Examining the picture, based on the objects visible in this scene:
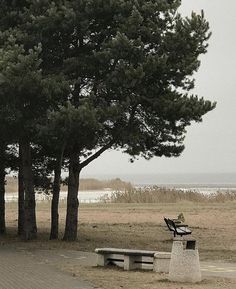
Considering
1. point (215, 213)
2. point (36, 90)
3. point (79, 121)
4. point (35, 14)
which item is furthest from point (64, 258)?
point (215, 213)

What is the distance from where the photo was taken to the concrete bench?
13.7m

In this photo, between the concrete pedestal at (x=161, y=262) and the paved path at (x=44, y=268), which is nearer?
the paved path at (x=44, y=268)

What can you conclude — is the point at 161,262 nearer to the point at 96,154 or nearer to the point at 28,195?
the point at 96,154

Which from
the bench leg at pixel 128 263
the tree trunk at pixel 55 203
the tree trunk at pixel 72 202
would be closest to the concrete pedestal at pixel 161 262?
the bench leg at pixel 128 263

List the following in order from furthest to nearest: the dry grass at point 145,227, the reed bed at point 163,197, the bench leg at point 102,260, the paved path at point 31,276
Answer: the reed bed at point 163,197
the dry grass at point 145,227
the bench leg at point 102,260
the paved path at point 31,276

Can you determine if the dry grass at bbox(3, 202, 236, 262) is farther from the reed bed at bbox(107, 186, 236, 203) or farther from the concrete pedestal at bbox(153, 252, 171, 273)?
the concrete pedestal at bbox(153, 252, 171, 273)

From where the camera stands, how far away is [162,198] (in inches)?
1773

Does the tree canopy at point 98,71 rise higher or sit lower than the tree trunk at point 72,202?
higher

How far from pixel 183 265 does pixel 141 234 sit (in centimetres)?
1244

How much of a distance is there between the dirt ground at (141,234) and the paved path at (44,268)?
48cm

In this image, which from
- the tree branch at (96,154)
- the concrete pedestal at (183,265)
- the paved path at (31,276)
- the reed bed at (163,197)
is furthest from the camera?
the reed bed at (163,197)

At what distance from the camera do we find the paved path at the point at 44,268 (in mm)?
11539

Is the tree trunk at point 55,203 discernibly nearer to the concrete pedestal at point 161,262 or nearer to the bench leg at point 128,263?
the bench leg at point 128,263

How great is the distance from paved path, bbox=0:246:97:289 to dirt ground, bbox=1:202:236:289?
398 millimetres
